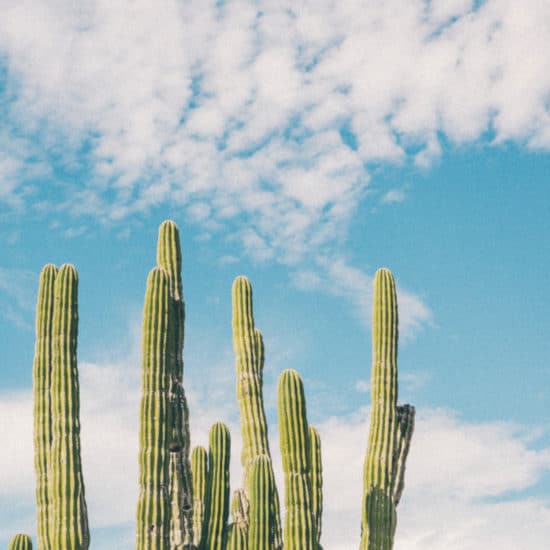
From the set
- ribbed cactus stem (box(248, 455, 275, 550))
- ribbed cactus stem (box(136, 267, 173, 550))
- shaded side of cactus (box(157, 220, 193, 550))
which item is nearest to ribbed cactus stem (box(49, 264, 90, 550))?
ribbed cactus stem (box(136, 267, 173, 550))

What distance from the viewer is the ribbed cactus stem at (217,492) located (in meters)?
12.1

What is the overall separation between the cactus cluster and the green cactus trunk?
0.02 meters

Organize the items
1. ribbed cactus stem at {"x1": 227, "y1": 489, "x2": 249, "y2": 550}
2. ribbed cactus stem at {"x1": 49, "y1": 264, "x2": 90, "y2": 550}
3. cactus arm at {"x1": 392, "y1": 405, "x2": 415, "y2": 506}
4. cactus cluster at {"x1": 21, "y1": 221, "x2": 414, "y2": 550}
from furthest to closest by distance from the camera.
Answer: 1. cactus arm at {"x1": 392, "y1": 405, "x2": 415, "y2": 506}
2. ribbed cactus stem at {"x1": 227, "y1": 489, "x2": 249, "y2": 550}
3. ribbed cactus stem at {"x1": 49, "y1": 264, "x2": 90, "y2": 550}
4. cactus cluster at {"x1": 21, "y1": 221, "x2": 414, "y2": 550}

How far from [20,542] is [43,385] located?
6.28 feet

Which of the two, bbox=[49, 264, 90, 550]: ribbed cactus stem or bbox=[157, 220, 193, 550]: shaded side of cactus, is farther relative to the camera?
bbox=[157, 220, 193, 550]: shaded side of cactus

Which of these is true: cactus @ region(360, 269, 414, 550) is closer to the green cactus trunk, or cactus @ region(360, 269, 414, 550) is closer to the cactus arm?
the cactus arm

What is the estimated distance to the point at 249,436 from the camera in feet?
42.9

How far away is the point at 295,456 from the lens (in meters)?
11.5

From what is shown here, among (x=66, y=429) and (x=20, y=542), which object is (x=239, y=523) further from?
(x=20, y=542)

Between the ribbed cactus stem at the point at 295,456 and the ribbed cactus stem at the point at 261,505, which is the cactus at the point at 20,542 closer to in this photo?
the ribbed cactus stem at the point at 261,505

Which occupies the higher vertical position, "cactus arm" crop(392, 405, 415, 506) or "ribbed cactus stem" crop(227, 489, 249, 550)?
"cactus arm" crop(392, 405, 415, 506)

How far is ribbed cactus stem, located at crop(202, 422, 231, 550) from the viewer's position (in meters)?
12.1

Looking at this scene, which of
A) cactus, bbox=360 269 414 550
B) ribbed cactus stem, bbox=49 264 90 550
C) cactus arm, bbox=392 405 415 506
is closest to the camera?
ribbed cactus stem, bbox=49 264 90 550

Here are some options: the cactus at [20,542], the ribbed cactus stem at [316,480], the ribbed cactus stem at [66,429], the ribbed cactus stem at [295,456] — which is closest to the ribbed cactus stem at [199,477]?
the ribbed cactus stem at [316,480]
